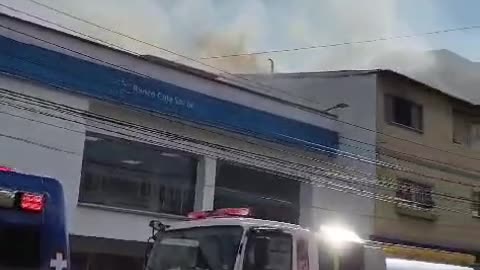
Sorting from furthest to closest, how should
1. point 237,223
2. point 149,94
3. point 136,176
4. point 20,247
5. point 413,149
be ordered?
point 413,149 → point 136,176 → point 149,94 → point 237,223 → point 20,247

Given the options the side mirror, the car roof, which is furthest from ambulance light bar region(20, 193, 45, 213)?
the car roof

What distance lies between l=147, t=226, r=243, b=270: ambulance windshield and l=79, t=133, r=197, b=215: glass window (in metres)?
9.45

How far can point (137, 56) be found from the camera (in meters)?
19.0

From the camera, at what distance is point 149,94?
1919 centimetres

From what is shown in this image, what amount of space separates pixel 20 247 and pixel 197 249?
324 cm

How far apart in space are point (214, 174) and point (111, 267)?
3821mm

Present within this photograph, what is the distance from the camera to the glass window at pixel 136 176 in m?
18.5

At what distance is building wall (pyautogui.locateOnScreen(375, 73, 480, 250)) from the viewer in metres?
25.6

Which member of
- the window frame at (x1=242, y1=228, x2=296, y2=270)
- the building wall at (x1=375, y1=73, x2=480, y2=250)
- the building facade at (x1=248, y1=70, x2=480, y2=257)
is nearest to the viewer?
the window frame at (x1=242, y1=228, x2=296, y2=270)

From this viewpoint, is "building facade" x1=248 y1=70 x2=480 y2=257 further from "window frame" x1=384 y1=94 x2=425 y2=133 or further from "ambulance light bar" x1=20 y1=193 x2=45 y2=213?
"ambulance light bar" x1=20 y1=193 x2=45 y2=213

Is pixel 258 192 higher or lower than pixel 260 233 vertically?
higher

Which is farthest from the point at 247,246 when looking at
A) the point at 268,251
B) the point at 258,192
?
the point at 258,192

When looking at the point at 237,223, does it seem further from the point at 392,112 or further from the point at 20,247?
the point at 392,112

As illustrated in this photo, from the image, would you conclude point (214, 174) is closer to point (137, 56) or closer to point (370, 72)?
point (137, 56)
